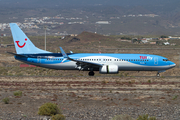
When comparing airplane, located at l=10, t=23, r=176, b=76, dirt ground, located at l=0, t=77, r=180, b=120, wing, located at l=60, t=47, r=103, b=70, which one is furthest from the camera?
airplane, located at l=10, t=23, r=176, b=76

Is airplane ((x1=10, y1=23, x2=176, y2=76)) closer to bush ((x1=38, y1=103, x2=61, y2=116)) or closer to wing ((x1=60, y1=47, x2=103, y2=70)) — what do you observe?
wing ((x1=60, y1=47, x2=103, y2=70))

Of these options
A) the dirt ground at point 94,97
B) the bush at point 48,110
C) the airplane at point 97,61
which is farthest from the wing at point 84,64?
the bush at point 48,110

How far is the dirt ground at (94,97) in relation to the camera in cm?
2006

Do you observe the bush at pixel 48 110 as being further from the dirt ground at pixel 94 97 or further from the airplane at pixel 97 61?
the airplane at pixel 97 61

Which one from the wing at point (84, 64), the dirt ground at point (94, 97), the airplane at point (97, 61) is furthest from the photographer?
the airplane at point (97, 61)

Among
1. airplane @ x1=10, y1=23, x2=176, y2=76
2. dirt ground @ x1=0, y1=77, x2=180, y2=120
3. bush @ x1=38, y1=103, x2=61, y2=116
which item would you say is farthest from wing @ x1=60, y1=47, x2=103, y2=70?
bush @ x1=38, y1=103, x2=61, y2=116

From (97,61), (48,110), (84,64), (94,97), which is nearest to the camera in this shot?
(48,110)

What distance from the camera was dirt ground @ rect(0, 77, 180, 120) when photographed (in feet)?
65.8

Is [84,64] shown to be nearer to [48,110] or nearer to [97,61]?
[97,61]

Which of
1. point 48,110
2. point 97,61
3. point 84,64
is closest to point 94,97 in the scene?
point 48,110

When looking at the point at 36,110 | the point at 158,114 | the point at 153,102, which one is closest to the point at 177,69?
the point at 153,102

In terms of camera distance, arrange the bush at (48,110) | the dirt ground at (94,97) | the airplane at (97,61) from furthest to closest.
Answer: the airplane at (97,61) → the dirt ground at (94,97) → the bush at (48,110)

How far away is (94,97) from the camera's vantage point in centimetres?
2514

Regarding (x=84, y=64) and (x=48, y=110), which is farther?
(x=84, y=64)
